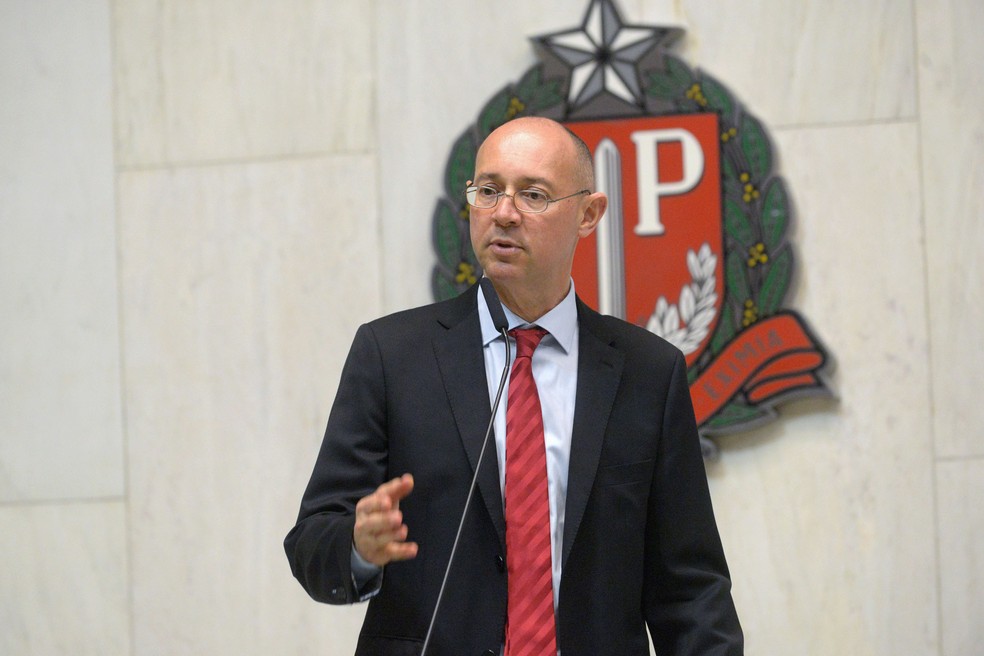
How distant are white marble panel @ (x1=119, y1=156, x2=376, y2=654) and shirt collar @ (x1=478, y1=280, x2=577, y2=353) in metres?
1.57

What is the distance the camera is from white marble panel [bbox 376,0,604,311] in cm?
354

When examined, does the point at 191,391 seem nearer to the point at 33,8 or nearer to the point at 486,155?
the point at 33,8

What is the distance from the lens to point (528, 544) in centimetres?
184

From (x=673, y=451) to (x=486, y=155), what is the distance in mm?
623

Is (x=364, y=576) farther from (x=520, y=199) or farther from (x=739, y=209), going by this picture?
(x=739, y=209)

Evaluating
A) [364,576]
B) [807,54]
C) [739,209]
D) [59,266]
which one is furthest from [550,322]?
[59,266]

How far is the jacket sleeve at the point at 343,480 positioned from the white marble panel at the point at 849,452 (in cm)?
177

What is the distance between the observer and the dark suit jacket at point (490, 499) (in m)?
1.84

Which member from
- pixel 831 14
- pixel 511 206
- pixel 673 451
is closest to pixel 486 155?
pixel 511 206

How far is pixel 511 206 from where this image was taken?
194 cm

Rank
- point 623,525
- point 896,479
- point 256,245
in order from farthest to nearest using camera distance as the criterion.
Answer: point 256,245 → point 896,479 → point 623,525

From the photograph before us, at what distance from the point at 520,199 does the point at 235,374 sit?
191 cm

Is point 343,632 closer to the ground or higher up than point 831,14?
closer to the ground

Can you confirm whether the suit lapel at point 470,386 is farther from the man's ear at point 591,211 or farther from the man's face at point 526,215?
the man's ear at point 591,211
